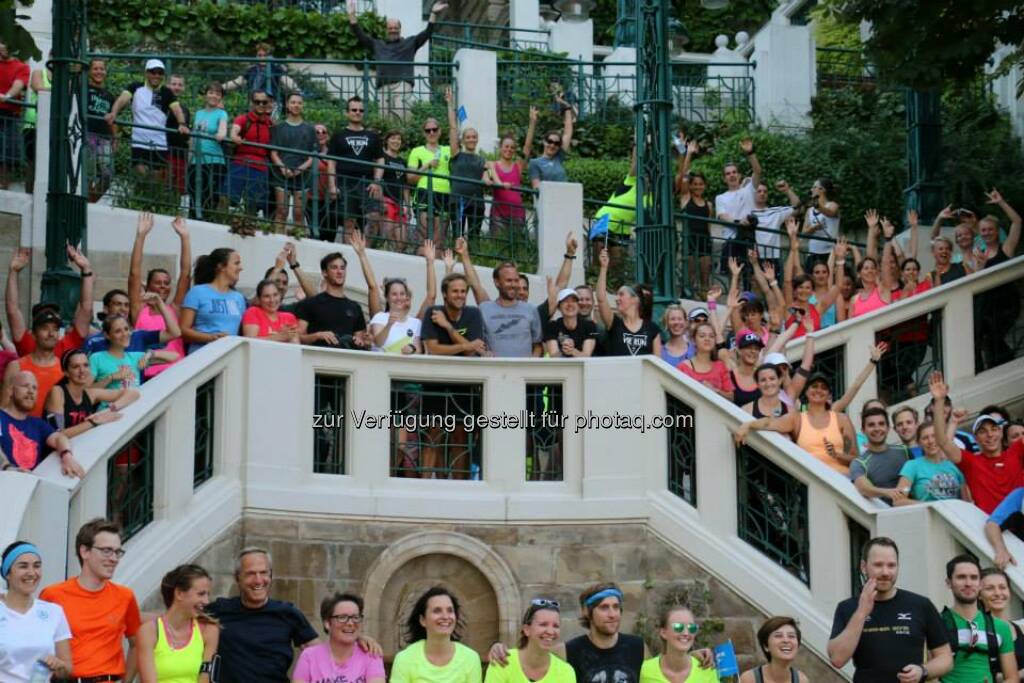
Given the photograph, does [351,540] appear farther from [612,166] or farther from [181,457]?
[612,166]

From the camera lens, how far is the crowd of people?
10984mm

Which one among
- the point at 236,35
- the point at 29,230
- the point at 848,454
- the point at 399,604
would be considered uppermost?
the point at 236,35

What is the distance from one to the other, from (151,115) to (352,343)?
5447mm

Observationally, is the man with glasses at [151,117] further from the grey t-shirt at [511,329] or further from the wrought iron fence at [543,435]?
the wrought iron fence at [543,435]

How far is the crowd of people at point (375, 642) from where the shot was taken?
432 inches

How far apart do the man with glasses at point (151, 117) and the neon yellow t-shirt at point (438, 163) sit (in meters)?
2.33

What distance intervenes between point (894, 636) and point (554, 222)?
855cm

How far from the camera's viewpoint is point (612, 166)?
88.6ft

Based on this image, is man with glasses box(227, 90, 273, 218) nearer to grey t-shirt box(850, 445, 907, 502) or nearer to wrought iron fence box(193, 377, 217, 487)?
wrought iron fence box(193, 377, 217, 487)

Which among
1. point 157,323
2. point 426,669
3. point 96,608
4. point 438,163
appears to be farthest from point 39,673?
point 438,163

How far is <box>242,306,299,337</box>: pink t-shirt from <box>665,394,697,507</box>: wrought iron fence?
288 cm

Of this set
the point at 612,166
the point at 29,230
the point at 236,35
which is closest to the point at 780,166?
the point at 612,166

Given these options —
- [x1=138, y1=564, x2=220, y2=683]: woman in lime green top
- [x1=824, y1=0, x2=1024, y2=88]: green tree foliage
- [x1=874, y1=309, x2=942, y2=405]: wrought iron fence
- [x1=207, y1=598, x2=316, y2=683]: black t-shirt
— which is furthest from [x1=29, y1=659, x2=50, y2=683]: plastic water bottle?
[x1=824, y1=0, x2=1024, y2=88]: green tree foliage

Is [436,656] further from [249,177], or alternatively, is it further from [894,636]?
[249,177]
